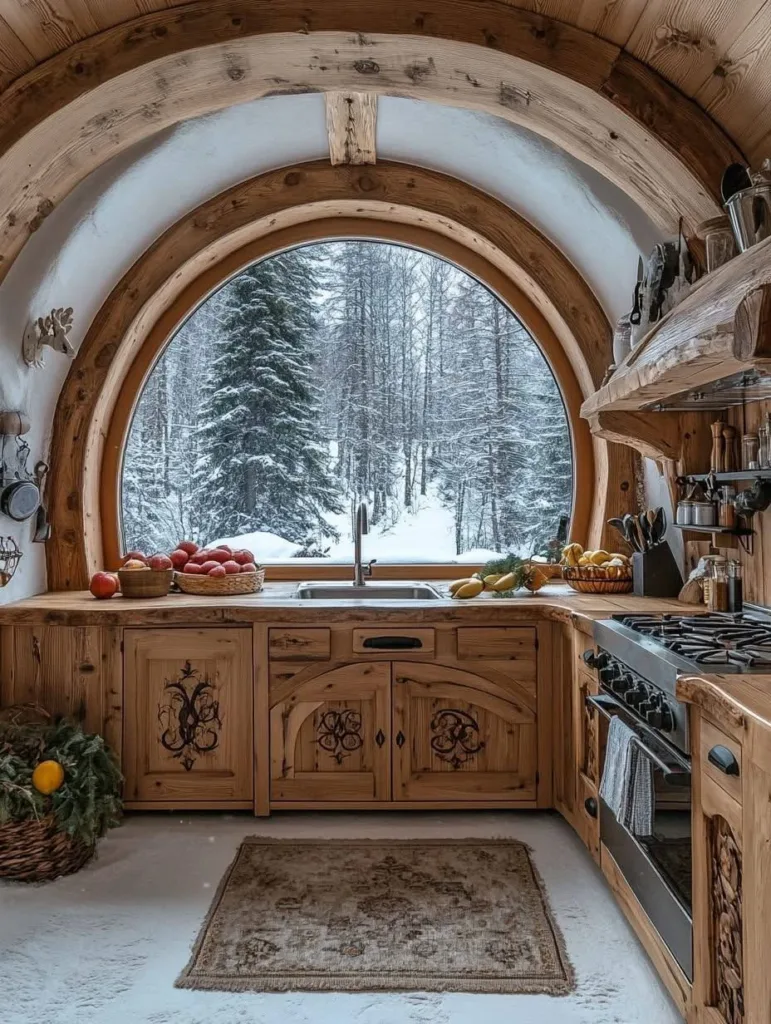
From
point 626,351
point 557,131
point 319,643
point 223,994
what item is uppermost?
point 557,131

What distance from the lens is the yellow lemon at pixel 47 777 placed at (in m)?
2.73

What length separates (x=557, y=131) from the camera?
2.82 meters

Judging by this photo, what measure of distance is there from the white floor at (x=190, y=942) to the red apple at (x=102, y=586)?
36.0 inches

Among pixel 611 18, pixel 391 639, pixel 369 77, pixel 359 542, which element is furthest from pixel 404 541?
pixel 611 18

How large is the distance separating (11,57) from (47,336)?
1.10 metres

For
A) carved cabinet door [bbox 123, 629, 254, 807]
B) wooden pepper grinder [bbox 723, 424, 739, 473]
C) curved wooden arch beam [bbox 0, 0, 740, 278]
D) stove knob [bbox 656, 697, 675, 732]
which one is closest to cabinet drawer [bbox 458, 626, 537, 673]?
carved cabinet door [bbox 123, 629, 254, 807]

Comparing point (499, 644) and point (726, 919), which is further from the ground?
point (499, 644)

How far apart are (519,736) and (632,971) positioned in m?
1.09

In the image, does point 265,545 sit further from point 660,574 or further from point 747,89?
point 747,89

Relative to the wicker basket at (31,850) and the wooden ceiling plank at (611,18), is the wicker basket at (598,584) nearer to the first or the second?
the wooden ceiling plank at (611,18)

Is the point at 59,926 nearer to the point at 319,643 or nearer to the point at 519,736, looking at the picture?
the point at 319,643

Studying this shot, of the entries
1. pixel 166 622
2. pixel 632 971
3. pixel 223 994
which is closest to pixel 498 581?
pixel 166 622

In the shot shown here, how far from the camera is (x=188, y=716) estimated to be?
10.5 feet

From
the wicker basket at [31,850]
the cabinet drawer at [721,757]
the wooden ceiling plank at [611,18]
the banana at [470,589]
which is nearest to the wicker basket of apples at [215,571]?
the banana at [470,589]
